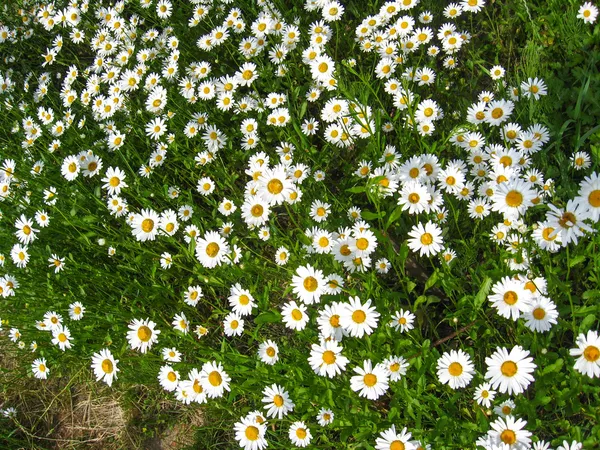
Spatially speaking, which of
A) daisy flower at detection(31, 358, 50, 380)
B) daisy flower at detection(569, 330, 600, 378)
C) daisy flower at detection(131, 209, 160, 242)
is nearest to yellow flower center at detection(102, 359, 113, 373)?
daisy flower at detection(31, 358, 50, 380)

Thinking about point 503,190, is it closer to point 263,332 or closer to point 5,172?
point 263,332

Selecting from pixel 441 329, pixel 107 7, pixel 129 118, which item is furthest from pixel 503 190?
pixel 107 7

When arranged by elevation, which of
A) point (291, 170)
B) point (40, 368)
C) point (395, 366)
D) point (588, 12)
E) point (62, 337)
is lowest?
point (40, 368)

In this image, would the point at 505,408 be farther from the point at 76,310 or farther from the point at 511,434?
the point at 76,310

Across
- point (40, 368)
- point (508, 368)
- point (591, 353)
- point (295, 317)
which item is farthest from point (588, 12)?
point (40, 368)

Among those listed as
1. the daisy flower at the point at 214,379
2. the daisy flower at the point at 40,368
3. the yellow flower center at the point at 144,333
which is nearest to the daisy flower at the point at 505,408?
the daisy flower at the point at 214,379

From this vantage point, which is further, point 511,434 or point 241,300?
point 241,300

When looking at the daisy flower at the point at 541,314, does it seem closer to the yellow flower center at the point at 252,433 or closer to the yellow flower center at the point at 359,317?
the yellow flower center at the point at 359,317
